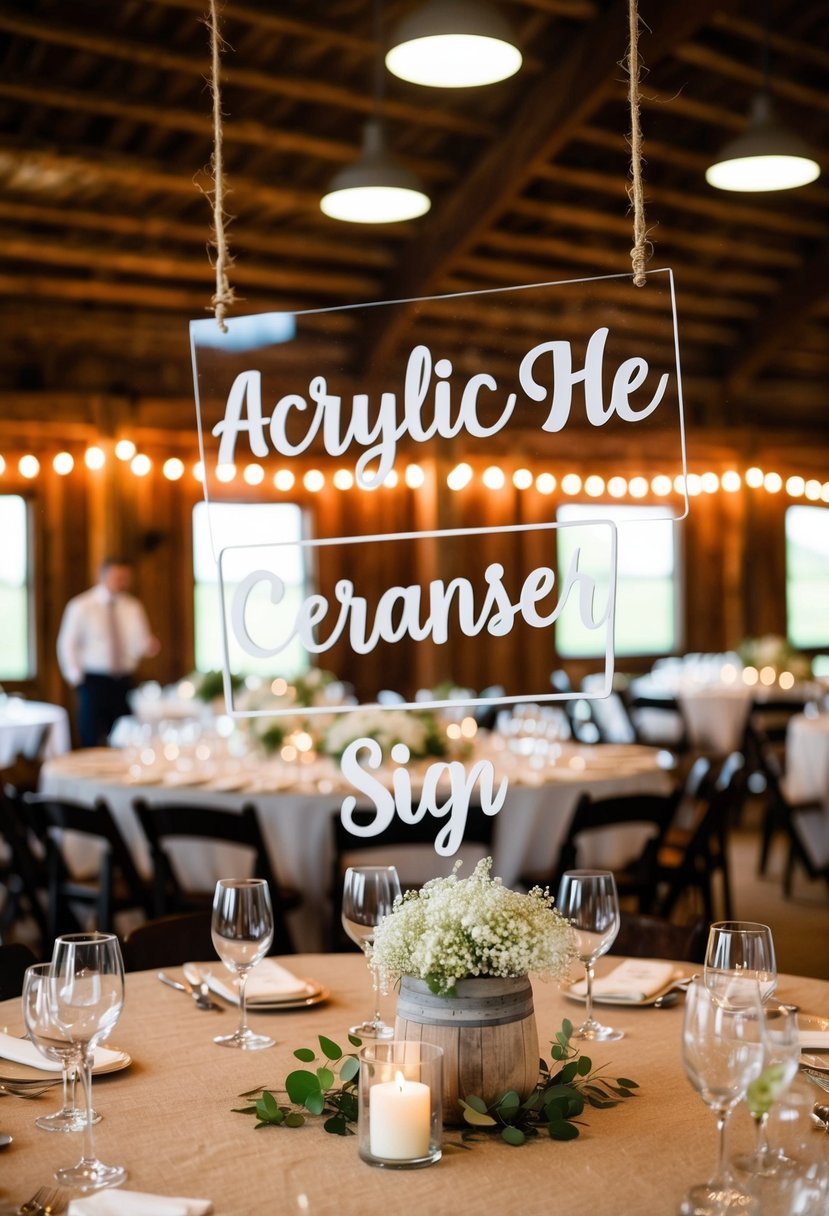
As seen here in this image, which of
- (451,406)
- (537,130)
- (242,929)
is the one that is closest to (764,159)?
(537,130)

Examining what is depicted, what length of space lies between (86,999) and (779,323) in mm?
11615

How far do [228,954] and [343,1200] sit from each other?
0.65 m

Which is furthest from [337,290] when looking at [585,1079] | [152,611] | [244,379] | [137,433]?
[585,1079]

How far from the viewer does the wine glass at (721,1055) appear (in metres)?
1.43

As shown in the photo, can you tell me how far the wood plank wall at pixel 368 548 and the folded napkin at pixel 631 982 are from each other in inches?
229

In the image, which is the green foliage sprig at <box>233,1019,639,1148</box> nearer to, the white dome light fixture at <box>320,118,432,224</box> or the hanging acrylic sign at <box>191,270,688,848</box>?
the hanging acrylic sign at <box>191,270,688,848</box>

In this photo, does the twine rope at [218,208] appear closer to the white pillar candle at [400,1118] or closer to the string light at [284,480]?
the white pillar candle at [400,1118]

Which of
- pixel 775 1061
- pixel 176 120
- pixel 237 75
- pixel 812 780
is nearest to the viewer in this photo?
pixel 775 1061

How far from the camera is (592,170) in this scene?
968 cm

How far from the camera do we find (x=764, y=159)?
5641 millimetres

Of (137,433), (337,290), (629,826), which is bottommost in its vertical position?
(629,826)

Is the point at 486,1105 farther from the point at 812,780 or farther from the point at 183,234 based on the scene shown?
the point at 183,234

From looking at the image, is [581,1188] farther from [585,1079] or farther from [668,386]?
[668,386]

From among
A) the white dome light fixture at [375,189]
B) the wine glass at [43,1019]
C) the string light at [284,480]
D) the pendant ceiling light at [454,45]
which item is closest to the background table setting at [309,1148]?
the wine glass at [43,1019]
